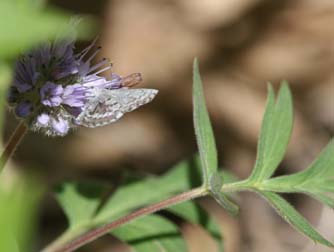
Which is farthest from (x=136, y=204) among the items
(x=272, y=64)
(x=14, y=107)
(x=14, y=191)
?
(x=272, y=64)

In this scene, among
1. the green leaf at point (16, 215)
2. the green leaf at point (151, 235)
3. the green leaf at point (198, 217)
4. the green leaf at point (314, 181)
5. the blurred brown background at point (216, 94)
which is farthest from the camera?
the blurred brown background at point (216, 94)

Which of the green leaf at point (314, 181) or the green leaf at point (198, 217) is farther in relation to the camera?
the green leaf at point (198, 217)

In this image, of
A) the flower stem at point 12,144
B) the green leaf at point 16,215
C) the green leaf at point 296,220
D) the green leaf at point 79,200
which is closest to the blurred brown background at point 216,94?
the green leaf at point 79,200

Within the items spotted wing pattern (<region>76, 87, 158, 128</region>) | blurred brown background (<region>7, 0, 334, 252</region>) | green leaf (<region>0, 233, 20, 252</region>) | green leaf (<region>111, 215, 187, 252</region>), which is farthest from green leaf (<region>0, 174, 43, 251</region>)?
blurred brown background (<region>7, 0, 334, 252</region>)

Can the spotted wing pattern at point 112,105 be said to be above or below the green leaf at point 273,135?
above

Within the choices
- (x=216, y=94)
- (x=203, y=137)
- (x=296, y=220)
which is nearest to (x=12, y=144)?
(x=203, y=137)

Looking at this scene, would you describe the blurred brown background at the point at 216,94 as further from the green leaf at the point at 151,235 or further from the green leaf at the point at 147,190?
the green leaf at the point at 151,235

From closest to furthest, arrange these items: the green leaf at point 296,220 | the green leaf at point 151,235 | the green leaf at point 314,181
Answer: the green leaf at point 296,220 → the green leaf at point 314,181 → the green leaf at point 151,235

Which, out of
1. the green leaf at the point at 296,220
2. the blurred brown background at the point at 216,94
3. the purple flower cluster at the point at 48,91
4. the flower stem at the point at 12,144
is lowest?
the blurred brown background at the point at 216,94
